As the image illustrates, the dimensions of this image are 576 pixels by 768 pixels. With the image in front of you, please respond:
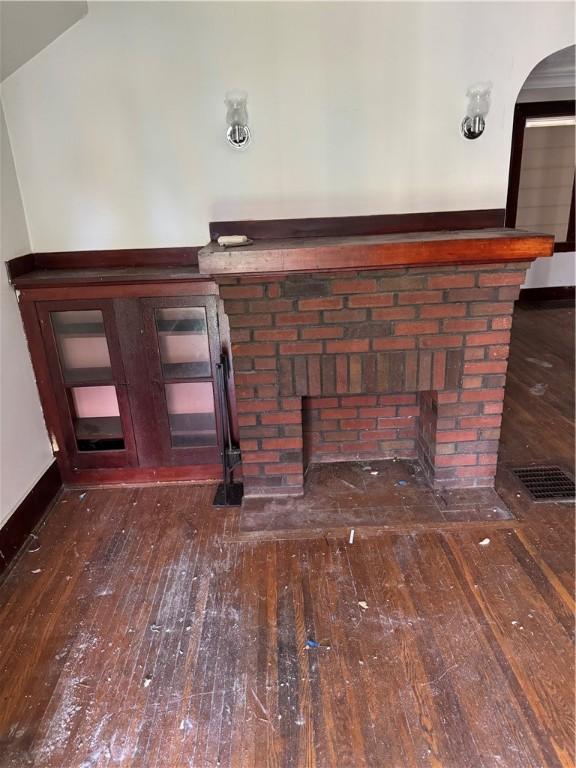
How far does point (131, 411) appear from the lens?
2.72m

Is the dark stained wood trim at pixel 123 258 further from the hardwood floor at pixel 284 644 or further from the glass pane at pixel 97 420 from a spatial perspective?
the hardwood floor at pixel 284 644

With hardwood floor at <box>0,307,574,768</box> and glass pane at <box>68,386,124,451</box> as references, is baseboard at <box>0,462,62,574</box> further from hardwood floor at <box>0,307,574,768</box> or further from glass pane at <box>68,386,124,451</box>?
glass pane at <box>68,386,124,451</box>

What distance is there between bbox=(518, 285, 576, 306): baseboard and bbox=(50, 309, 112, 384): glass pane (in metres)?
5.41

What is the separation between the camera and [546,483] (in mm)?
2693

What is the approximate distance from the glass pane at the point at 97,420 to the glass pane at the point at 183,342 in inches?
15.0

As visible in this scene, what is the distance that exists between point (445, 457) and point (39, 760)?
79.8 inches

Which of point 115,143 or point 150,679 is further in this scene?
point 115,143

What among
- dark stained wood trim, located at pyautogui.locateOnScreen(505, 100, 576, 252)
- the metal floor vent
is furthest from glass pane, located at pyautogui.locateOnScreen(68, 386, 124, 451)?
dark stained wood trim, located at pyautogui.locateOnScreen(505, 100, 576, 252)

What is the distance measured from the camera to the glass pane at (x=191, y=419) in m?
2.79

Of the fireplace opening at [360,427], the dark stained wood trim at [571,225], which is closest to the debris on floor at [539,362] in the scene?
the fireplace opening at [360,427]

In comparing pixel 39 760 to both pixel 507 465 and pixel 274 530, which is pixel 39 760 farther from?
pixel 507 465

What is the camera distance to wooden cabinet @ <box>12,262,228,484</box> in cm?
253

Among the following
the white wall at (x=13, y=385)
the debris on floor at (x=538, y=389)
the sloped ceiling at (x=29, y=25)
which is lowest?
the debris on floor at (x=538, y=389)

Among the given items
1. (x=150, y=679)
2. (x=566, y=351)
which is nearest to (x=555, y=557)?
(x=150, y=679)
